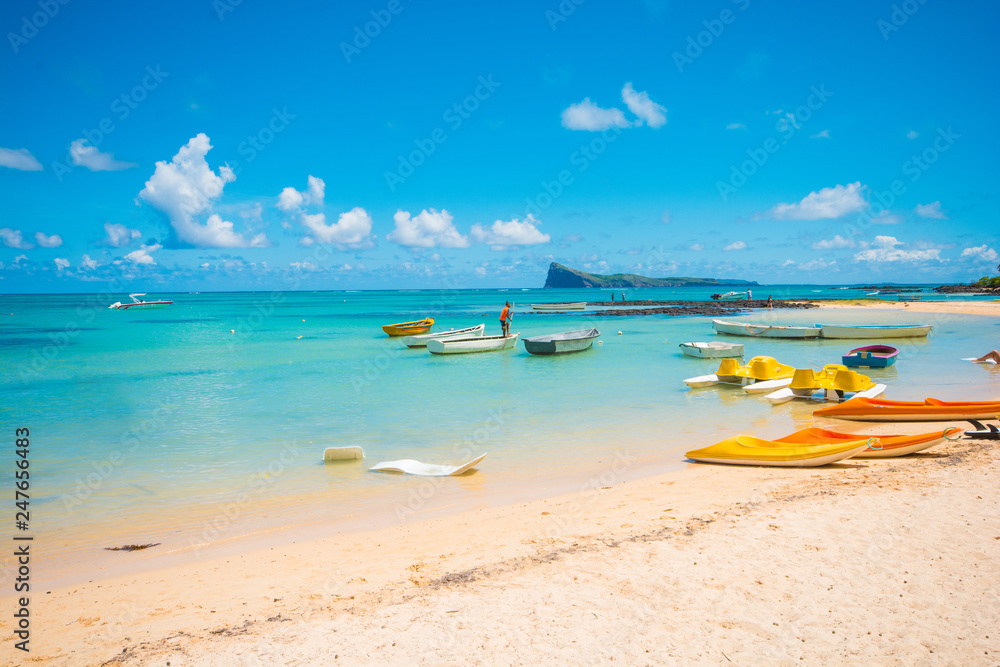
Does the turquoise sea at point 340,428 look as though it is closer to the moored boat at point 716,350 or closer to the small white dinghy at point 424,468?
the small white dinghy at point 424,468

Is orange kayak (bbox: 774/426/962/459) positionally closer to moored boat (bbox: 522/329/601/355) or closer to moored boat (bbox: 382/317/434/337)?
moored boat (bbox: 522/329/601/355)

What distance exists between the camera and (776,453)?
909 cm

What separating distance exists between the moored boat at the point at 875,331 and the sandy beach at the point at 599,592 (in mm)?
26841

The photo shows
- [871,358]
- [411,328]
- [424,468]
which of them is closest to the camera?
[424,468]

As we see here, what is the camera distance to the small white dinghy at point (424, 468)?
9352 mm

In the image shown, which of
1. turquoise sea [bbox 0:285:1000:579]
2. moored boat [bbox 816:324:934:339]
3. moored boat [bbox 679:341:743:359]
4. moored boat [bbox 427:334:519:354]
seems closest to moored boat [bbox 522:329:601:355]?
turquoise sea [bbox 0:285:1000:579]

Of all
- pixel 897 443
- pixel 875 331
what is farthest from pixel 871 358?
pixel 875 331

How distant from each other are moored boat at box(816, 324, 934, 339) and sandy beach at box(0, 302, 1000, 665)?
26.8 meters

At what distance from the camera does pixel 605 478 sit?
30.1ft

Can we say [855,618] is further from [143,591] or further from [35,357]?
[35,357]

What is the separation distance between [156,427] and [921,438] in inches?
629

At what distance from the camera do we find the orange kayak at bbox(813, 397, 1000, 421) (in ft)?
37.9

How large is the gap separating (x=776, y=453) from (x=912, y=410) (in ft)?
16.5

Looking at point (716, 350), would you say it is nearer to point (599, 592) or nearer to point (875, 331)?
point (875, 331)
